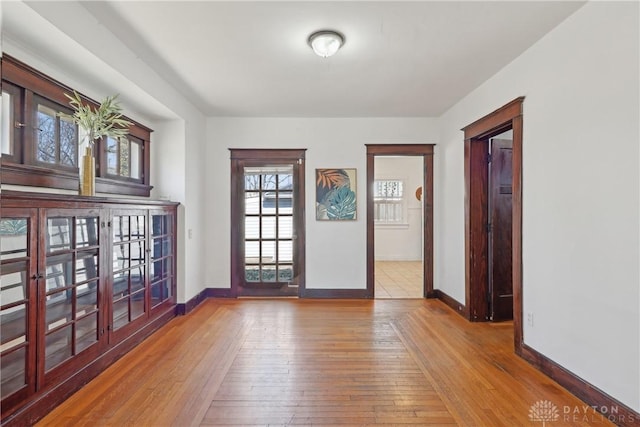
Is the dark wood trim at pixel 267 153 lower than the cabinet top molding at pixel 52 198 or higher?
higher

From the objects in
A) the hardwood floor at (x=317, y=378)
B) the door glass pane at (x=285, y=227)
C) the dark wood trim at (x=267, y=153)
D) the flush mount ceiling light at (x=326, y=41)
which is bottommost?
the hardwood floor at (x=317, y=378)

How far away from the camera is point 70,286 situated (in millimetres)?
2098

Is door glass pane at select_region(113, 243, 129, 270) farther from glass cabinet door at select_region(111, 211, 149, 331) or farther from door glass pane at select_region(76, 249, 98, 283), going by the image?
door glass pane at select_region(76, 249, 98, 283)

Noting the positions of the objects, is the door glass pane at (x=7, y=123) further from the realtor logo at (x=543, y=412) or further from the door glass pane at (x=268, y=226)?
the realtor logo at (x=543, y=412)

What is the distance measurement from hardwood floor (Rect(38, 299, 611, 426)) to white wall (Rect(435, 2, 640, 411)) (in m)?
0.43

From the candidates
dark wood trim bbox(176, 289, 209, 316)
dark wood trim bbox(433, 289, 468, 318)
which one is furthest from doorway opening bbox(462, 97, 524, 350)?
dark wood trim bbox(176, 289, 209, 316)

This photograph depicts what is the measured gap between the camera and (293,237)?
180 inches

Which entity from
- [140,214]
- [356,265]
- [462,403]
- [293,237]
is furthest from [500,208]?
[140,214]

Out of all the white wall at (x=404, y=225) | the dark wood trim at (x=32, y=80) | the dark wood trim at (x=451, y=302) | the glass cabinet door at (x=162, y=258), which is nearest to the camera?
the dark wood trim at (x=32, y=80)

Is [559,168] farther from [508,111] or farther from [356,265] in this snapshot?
[356,265]

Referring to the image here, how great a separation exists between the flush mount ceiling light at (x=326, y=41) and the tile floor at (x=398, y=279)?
3393 millimetres

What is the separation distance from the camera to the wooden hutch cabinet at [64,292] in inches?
67.7

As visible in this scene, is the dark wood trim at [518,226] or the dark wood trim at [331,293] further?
the dark wood trim at [331,293]

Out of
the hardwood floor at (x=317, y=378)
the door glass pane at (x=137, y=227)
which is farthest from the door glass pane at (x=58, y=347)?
the door glass pane at (x=137, y=227)
